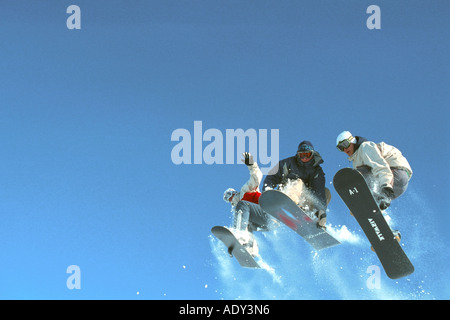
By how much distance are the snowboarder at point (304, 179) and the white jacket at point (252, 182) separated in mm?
244

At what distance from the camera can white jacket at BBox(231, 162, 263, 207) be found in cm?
1739

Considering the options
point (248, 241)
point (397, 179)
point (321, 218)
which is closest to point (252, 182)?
point (248, 241)

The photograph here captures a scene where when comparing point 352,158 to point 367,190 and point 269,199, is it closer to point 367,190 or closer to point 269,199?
point 367,190

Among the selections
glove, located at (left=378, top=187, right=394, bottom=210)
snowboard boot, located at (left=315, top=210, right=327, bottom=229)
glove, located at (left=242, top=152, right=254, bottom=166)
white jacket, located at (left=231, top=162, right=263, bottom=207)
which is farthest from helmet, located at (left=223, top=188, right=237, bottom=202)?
glove, located at (left=378, top=187, right=394, bottom=210)

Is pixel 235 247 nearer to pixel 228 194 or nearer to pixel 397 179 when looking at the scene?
pixel 228 194

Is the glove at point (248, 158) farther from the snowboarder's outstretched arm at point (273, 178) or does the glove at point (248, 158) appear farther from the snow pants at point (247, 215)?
the snow pants at point (247, 215)

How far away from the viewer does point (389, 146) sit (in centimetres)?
1662

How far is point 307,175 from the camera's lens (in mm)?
17594

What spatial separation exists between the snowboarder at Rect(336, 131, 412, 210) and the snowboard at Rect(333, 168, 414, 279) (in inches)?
11.1

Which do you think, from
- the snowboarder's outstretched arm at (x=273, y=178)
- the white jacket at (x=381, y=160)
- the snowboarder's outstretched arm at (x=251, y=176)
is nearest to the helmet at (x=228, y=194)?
the snowboarder's outstretched arm at (x=251, y=176)

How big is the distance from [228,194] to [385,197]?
441cm

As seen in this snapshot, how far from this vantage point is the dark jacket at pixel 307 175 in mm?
17531

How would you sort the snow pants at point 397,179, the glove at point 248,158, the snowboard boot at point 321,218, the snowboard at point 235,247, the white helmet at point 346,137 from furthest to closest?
the snowboard at point 235,247 → the glove at point 248,158 → the snowboard boot at point 321,218 → the white helmet at point 346,137 → the snow pants at point 397,179

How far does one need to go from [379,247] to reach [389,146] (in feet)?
8.26
